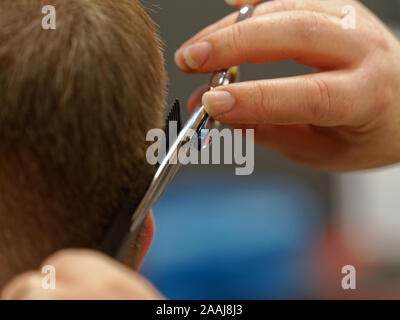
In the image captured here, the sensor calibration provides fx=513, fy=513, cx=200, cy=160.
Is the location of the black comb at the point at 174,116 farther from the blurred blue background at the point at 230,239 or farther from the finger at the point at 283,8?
the blurred blue background at the point at 230,239

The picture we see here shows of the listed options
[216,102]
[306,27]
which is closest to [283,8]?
[306,27]

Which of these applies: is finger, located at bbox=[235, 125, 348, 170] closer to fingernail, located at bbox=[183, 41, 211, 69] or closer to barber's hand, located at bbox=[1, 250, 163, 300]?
fingernail, located at bbox=[183, 41, 211, 69]

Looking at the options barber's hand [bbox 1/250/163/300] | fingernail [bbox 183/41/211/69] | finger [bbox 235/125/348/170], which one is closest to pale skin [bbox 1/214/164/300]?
barber's hand [bbox 1/250/163/300]

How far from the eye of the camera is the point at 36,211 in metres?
0.42

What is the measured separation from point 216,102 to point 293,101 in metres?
0.10

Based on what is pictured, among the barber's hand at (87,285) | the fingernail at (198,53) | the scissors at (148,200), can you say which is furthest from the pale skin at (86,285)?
the fingernail at (198,53)

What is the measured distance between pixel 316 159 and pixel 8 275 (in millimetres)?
526

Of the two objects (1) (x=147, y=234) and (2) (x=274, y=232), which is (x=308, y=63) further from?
(2) (x=274, y=232)

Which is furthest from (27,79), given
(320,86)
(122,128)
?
(320,86)

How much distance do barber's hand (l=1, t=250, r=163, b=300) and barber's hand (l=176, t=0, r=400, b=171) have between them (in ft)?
0.81

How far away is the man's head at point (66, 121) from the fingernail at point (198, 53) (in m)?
0.12

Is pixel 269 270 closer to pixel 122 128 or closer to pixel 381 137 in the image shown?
pixel 381 137

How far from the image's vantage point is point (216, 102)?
0.51 meters

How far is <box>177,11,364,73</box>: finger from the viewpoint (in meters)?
0.56
